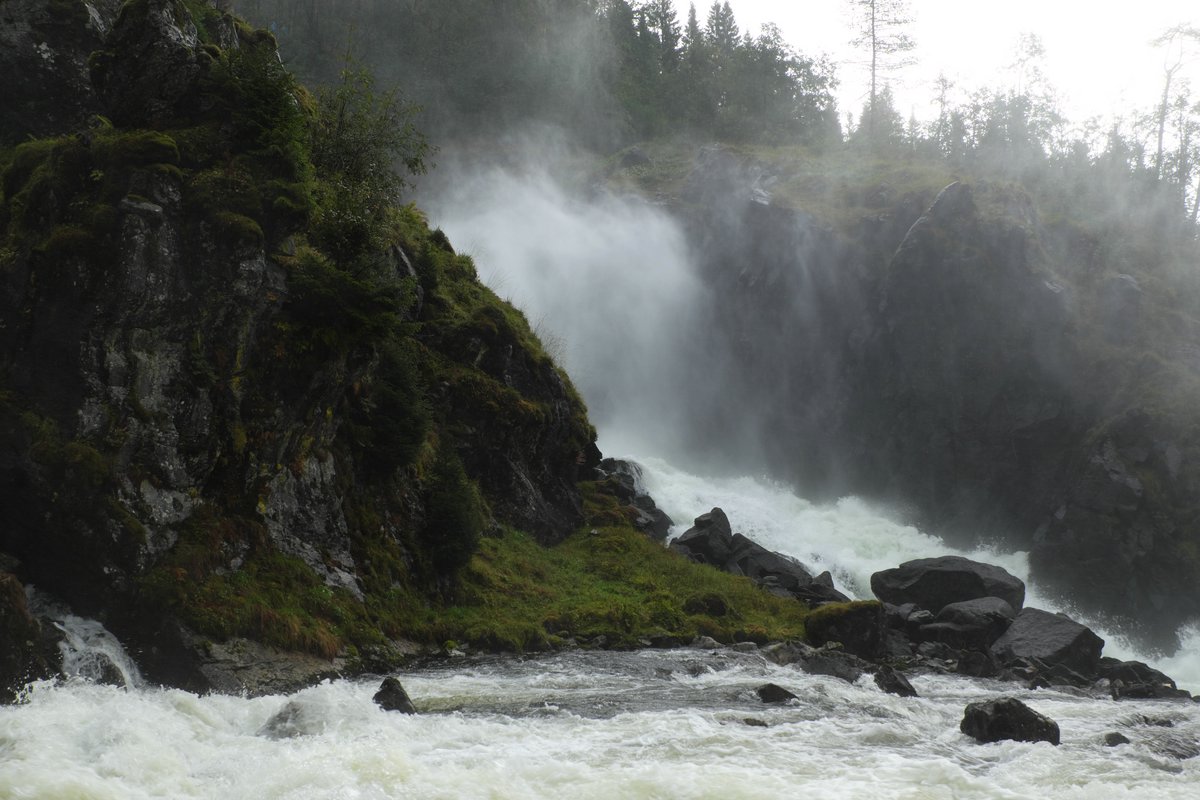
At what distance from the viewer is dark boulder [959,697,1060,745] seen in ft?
42.9

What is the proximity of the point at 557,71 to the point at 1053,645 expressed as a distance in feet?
243

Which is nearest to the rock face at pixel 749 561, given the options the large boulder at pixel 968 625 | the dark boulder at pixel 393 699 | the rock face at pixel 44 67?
the large boulder at pixel 968 625

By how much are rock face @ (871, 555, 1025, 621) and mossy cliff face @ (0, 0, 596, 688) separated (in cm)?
1756

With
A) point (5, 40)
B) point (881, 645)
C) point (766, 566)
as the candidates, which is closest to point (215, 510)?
point (5, 40)

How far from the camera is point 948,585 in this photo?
102 feet

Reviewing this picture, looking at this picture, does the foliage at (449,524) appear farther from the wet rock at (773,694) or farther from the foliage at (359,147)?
the wet rock at (773,694)

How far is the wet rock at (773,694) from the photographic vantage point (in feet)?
50.5

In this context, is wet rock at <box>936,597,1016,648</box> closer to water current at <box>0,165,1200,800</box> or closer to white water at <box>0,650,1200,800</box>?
water current at <box>0,165,1200,800</box>

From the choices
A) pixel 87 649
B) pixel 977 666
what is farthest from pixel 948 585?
pixel 87 649

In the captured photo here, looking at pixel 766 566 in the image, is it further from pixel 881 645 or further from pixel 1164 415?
pixel 1164 415

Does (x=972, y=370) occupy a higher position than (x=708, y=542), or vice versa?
(x=972, y=370)

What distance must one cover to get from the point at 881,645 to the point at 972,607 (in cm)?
511

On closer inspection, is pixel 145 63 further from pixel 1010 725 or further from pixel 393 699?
pixel 1010 725

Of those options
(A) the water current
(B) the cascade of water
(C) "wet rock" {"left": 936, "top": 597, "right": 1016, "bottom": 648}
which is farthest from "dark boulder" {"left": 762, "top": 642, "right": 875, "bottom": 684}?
(B) the cascade of water
